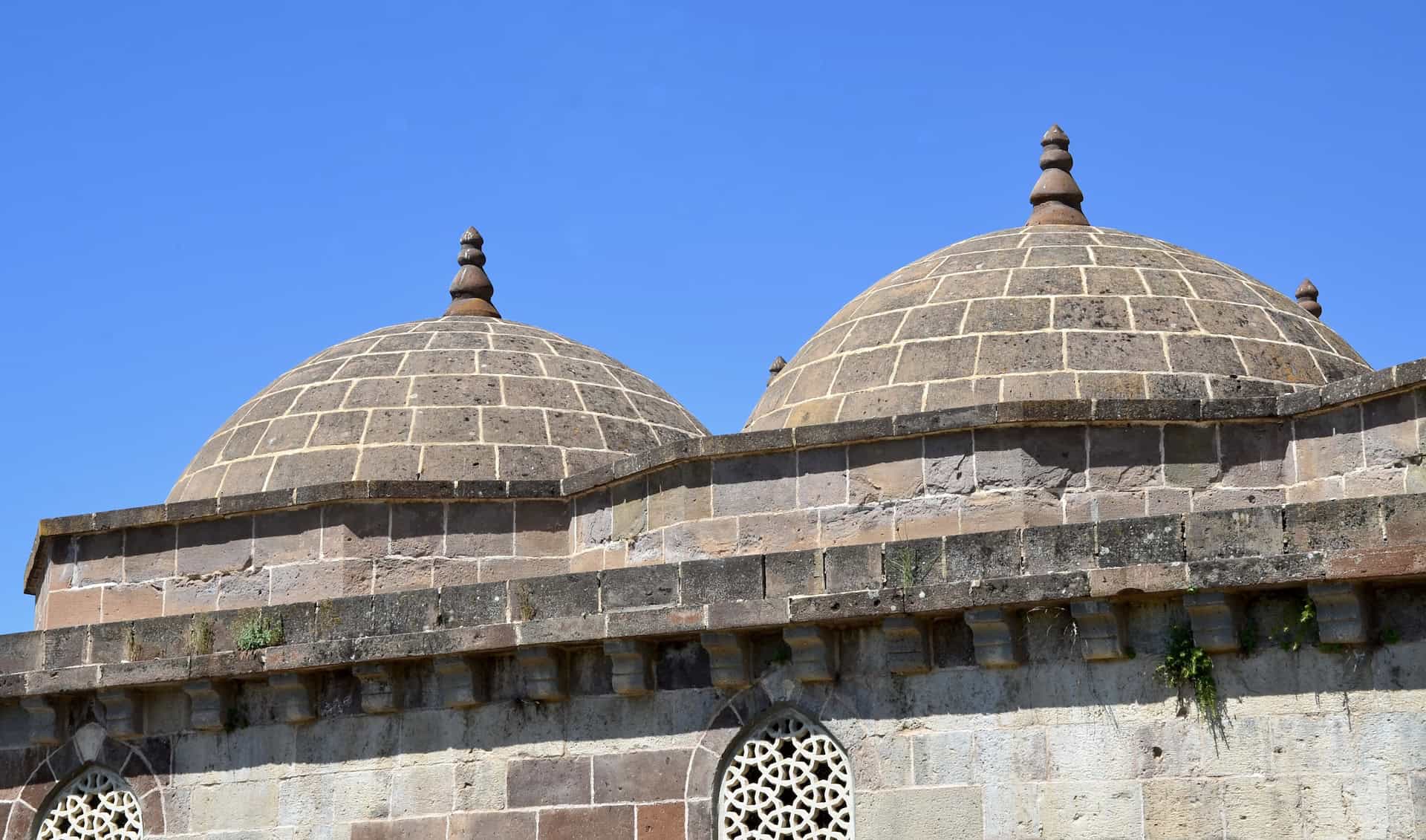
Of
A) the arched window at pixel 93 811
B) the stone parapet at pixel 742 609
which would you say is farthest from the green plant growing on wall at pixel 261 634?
the arched window at pixel 93 811

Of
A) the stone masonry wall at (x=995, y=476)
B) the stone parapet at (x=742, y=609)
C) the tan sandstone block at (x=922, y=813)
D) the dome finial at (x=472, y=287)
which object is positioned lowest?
the tan sandstone block at (x=922, y=813)

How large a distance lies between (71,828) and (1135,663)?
275 inches

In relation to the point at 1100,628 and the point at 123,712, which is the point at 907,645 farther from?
the point at 123,712

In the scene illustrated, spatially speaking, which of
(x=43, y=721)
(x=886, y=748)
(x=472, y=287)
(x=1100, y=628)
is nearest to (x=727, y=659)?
(x=886, y=748)

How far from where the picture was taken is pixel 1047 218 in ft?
60.4

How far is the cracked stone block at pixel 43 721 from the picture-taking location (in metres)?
13.5

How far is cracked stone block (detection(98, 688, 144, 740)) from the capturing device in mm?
13266

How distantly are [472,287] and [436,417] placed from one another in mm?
3280

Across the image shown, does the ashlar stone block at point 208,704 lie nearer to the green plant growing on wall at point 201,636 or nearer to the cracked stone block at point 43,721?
the green plant growing on wall at point 201,636

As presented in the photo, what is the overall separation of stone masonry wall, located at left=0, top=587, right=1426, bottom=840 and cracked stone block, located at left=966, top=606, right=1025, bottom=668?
0.07 meters

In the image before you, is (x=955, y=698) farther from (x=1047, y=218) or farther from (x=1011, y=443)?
(x=1047, y=218)

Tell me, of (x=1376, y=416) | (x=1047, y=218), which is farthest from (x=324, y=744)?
(x=1047, y=218)

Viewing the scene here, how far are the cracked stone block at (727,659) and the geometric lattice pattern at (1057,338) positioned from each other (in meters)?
4.28

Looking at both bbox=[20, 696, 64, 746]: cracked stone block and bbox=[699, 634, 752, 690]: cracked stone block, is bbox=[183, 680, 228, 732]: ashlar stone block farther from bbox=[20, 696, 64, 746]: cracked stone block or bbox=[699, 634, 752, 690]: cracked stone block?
bbox=[699, 634, 752, 690]: cracked stone block
